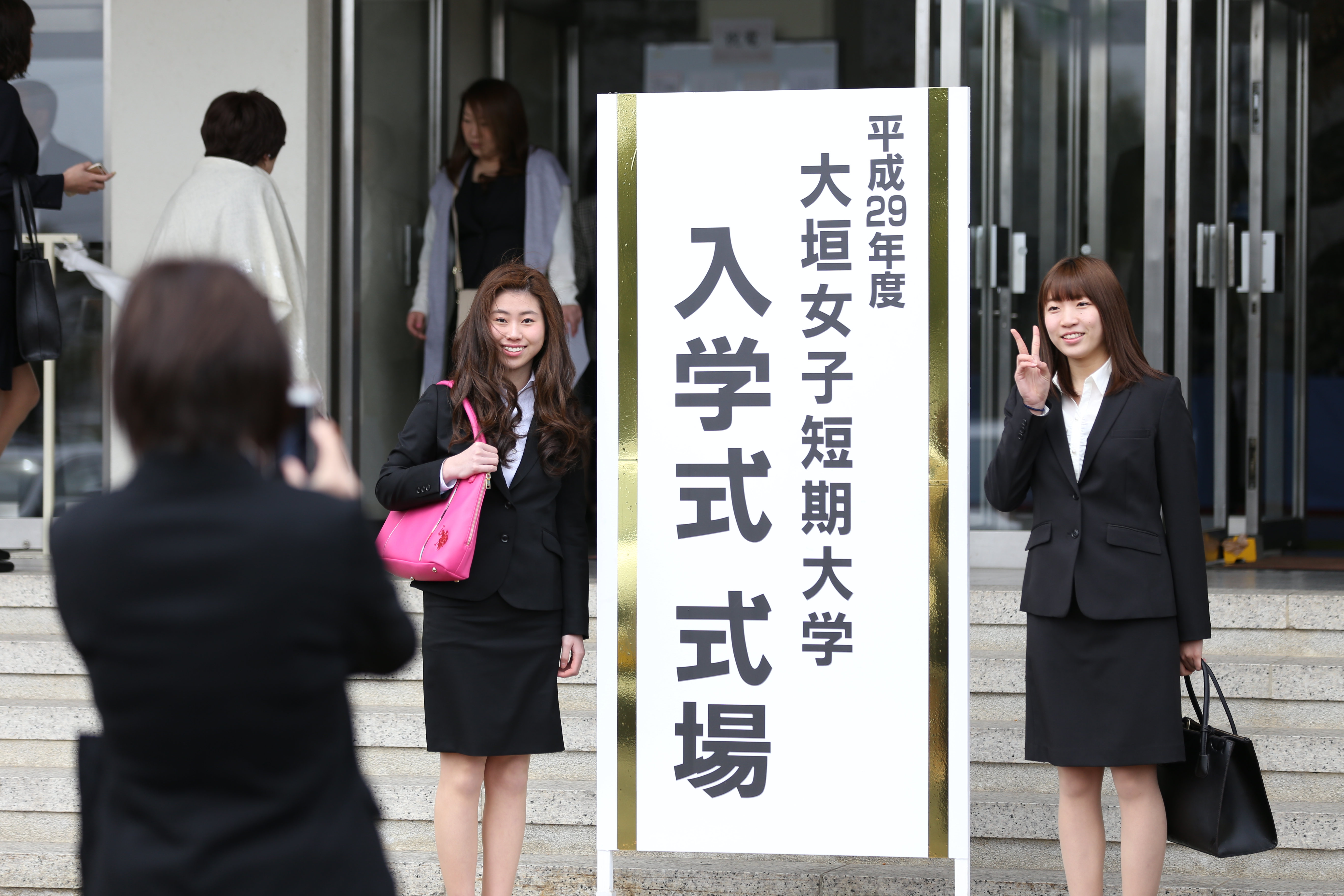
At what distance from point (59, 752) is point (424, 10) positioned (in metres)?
3.90

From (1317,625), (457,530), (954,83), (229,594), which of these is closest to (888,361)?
(457,530)

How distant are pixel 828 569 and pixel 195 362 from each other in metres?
1.75

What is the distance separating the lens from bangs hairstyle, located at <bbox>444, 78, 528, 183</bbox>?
5.40 m

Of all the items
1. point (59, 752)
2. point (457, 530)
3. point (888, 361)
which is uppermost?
point (888, 361)

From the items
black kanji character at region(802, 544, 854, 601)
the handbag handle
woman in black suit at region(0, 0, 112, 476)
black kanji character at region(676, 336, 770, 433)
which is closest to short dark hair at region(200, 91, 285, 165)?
woman in black suit at region(0, 0, 112, 476)

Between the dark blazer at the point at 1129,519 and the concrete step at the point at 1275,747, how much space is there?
0.98m

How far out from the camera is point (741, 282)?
2.87m

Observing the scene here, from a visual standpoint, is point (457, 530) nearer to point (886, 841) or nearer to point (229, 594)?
point (886, 841)

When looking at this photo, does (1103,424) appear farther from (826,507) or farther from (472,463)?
(472,463)

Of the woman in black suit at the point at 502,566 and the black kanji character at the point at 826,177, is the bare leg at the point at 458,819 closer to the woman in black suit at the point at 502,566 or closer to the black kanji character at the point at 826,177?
the woman in black suit at the point at 502,566

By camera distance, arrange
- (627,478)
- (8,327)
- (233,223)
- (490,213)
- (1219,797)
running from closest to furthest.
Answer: (1219,797)
(627,478)
(233,223)
(8,327)
(490,213)

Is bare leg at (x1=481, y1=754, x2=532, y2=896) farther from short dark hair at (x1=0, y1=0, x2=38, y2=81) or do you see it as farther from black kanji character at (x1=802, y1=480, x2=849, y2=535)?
short dark hair at (x1=0, y1=0, x2=38, y2=81)

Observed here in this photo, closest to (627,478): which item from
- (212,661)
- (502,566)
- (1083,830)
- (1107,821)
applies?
(502,566)

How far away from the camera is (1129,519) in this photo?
2887 millimetres
